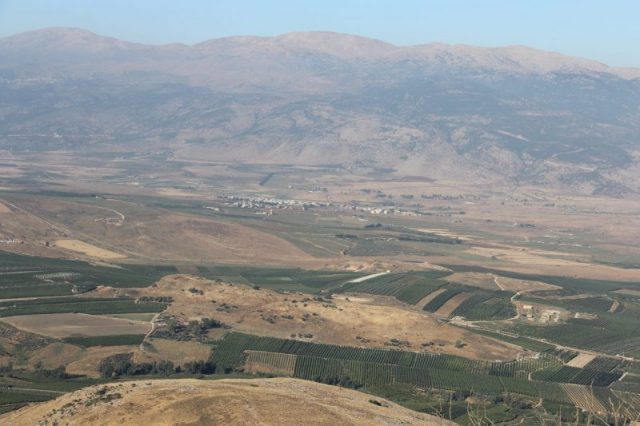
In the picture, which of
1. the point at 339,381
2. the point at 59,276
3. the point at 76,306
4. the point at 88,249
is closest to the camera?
the point at 339,381

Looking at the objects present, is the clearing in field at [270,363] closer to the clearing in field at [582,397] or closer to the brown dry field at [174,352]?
the brown dry field at [174,352]

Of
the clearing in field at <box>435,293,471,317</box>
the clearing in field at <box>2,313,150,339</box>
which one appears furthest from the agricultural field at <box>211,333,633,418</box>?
the clearing in field at <box>435,293,471,317</box>

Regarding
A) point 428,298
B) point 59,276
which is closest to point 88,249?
point 59,276

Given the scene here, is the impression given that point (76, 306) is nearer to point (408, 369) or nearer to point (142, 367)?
point (142, 367)

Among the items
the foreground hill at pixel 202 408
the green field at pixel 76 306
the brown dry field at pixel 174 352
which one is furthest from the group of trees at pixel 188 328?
the foreground hill at pixel 202 408

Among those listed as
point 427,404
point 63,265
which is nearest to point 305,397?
point 427,404

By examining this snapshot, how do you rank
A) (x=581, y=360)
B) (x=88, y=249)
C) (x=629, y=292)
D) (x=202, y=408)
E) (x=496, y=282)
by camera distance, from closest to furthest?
(x=202, y=408)
(x=581, y=360)
(x=496, y=282)
(x=629, y=292)
(x=88, y=249)
